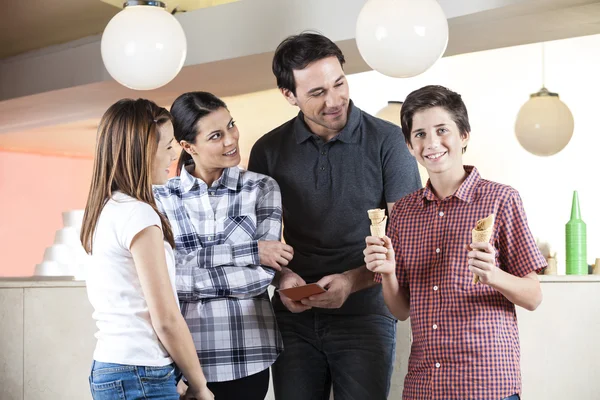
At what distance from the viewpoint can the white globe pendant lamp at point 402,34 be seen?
2.29 meters

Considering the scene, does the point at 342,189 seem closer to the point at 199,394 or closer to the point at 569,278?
the point at 199,394

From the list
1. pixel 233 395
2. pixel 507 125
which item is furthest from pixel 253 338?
pixel 507 125

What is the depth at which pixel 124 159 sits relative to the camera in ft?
5.67

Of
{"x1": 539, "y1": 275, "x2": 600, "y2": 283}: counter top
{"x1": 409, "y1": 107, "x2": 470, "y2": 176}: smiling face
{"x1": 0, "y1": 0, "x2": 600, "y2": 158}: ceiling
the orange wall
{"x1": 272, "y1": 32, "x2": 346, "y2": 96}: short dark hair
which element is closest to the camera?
{"x1": 409, "y1": 107, "x2": 470, "y2": 176}: smiling face

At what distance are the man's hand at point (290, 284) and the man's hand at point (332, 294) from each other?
0.9 inches

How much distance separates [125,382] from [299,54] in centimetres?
100

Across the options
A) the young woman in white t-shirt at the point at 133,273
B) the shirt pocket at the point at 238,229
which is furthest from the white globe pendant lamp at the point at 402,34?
the young woman in white t-shirt at the point at 133,273

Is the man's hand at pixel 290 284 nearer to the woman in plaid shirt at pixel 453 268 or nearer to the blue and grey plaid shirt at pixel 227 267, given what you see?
the blue and grey plaid shirt at pixel 227 267

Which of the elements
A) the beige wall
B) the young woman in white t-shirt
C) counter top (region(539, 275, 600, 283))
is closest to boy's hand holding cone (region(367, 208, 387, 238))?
the young woman in white t-shirt

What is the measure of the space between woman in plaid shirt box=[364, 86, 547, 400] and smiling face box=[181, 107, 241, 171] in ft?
1.49

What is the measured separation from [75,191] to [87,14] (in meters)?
5.49

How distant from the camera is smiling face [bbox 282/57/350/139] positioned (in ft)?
6.79

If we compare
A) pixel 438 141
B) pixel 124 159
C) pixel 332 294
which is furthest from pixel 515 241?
pixel 124 159

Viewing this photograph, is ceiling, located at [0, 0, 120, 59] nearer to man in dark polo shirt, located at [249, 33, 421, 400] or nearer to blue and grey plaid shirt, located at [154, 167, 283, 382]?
man in dark polo shirt, located at [249, 33, 421, 400]
